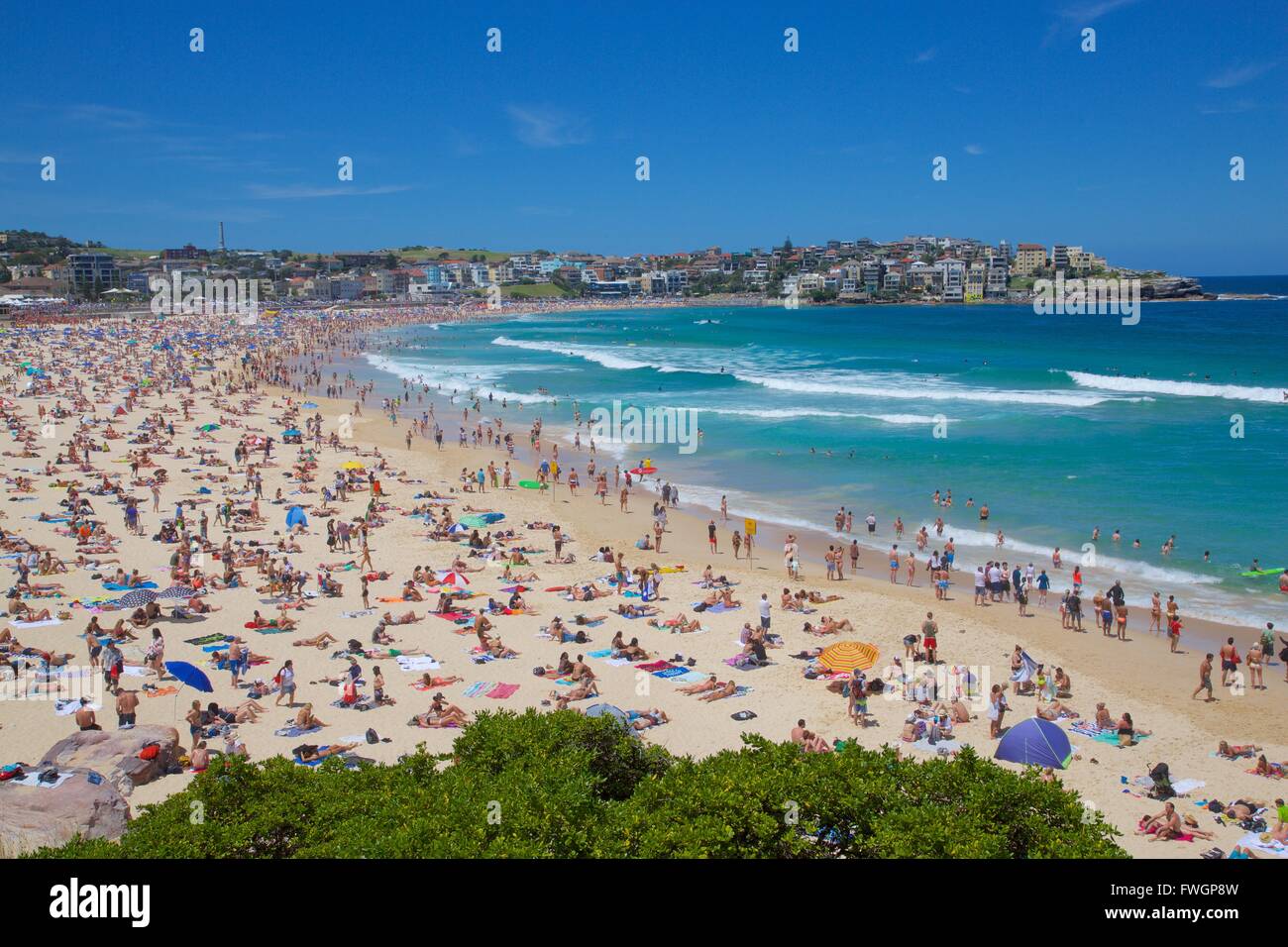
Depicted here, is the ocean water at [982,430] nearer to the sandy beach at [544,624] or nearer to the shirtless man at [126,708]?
the sandy beach at [544,624]

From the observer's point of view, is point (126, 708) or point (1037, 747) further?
point (126, 708)

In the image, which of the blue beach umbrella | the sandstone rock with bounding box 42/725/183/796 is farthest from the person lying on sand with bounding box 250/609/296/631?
the sandstone rock with bounding box 42/725/183/796

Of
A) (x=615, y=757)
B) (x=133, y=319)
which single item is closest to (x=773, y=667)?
(x=615, y=757)

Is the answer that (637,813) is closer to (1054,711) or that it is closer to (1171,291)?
(1054,711)

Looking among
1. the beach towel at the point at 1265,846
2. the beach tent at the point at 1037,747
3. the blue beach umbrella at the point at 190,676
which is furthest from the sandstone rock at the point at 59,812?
the beach towel at the point at 1265,846

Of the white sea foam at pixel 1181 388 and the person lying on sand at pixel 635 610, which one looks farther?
the white sea foam at pixel 1181 388

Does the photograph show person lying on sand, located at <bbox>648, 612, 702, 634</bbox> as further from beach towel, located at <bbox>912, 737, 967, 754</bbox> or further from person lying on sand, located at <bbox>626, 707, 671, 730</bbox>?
beach towel, located at <bbox>912, 737, 967, 754</bbox>

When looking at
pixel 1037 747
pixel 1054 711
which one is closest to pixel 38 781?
pixel 1037 747
